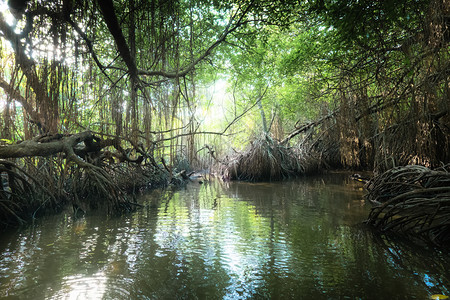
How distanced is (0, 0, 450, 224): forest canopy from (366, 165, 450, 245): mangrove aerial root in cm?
45

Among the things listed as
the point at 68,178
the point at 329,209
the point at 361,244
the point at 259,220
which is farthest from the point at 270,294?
the point at 68,178

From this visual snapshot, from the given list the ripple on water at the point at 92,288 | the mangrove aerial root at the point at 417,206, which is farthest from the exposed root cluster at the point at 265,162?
the ripple on water at the point at 92,288

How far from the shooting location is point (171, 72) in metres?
3.65

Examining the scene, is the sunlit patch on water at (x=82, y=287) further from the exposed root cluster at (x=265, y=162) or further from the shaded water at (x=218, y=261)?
the exposed root cluster at (x=265, y=162)

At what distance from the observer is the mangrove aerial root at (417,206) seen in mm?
2426

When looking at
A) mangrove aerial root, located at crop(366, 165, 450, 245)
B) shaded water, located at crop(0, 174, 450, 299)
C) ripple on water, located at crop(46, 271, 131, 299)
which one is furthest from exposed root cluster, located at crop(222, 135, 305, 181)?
ripple on water, located at crop(46, 271, 131, 299)

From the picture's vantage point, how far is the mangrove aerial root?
7.96 ft

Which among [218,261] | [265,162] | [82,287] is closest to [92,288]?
[82,287]

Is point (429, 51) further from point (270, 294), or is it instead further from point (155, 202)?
point (155, 202)

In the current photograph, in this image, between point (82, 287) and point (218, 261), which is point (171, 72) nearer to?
point (218, 261)

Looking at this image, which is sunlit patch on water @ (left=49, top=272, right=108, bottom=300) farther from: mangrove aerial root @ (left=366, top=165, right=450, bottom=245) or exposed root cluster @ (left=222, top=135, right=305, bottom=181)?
exposed root cluster @ (left=222, top=135, right=305, bottom=181)

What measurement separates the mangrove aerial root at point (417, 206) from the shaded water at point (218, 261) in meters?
0.29

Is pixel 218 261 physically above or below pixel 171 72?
below

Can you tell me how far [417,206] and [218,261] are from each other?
7.78 feet
